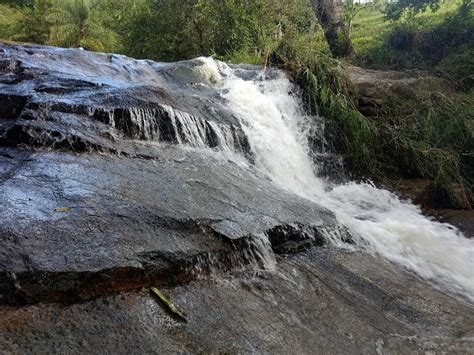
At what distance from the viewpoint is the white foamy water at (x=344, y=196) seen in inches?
141

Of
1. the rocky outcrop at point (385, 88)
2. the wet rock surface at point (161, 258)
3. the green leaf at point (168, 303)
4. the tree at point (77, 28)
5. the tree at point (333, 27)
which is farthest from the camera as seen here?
the tree at point (77, 28)

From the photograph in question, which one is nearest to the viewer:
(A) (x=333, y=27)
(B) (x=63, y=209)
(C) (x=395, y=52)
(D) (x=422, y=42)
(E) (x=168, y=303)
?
(E) (x=168, y=303)

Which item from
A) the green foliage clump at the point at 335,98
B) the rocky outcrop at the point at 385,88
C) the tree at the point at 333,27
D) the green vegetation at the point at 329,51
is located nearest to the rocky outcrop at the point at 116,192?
the green foliage clump at the point at 335,98

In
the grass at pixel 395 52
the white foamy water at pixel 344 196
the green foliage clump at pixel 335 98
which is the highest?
the grass at pixel 395 52

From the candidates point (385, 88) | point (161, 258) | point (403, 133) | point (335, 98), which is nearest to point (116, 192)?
point (161, 258)

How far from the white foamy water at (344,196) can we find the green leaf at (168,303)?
1719 millimetres

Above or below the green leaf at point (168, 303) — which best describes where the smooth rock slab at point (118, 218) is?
above

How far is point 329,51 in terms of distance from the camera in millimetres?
10031

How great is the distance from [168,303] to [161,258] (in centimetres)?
27

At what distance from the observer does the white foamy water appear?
358 cm

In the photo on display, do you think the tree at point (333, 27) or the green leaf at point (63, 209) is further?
the tree at point (333, 27)

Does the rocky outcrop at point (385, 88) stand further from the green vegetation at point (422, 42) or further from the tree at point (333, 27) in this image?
the tree at point (333, 27)

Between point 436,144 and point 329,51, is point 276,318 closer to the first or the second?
point 436,144

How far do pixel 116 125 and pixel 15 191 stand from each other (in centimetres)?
159
